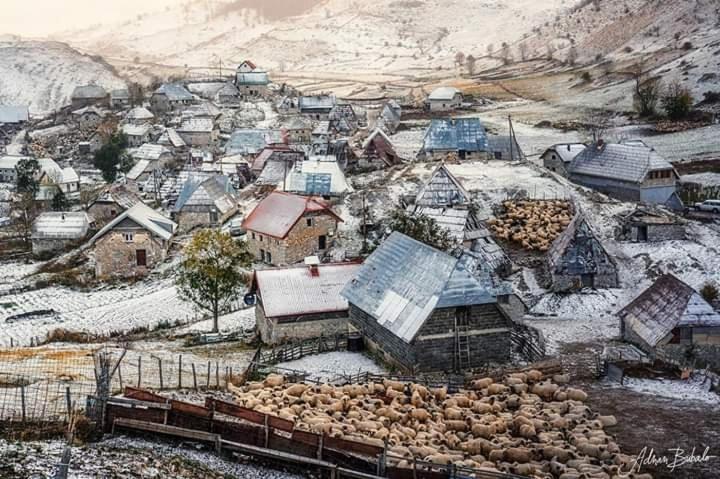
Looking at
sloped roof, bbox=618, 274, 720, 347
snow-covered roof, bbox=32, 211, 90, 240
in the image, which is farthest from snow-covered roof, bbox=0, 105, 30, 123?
sloped roof, bbox=618, 274, 720, 347

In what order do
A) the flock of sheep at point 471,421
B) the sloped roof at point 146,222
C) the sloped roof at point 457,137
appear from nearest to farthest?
1. the flock of sheep at point 471,421
2. the sloped roof at point 146,222
3. the sloped roof at point 457,137

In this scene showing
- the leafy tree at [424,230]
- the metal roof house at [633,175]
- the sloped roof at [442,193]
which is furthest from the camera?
the metal roof house at [633,175]

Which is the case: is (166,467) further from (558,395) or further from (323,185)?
(323,185)

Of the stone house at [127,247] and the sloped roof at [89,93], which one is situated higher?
the sloped roof at [89,93]

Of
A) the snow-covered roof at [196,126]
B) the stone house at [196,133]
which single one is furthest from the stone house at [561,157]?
the snow-covered roof at [196,126]

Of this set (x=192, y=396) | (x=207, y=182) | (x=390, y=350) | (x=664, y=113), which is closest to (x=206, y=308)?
(x=390, y=350)

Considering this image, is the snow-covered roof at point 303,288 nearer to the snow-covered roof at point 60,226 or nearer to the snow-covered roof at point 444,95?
the snow-covered roof at point 60,226
